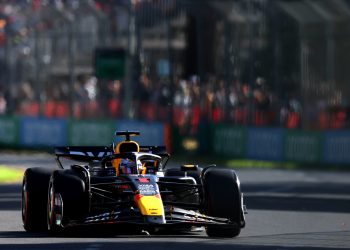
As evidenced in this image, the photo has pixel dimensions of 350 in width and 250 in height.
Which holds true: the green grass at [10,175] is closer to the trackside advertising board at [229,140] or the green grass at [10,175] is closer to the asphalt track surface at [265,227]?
the asphalt track surface at [265,227]

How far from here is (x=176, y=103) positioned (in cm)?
3662

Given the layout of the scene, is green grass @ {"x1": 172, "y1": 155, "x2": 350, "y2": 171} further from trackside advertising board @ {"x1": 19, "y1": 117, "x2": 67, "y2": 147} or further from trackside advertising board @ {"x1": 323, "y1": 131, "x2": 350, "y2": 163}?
trackside advertising board @ {"x1": 19, "y1": 117, "x2": 67, "y2": 147}

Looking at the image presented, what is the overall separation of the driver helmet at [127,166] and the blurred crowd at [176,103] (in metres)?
16.6

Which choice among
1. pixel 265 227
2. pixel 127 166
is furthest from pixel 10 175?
pixel 127 166

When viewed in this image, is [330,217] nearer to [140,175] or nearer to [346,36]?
[140,175]

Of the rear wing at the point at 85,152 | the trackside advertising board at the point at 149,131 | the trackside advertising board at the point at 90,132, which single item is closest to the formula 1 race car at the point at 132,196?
the rear wing at the point at 85,152

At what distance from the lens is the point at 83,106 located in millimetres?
39438

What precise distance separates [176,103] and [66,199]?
22.3 meters

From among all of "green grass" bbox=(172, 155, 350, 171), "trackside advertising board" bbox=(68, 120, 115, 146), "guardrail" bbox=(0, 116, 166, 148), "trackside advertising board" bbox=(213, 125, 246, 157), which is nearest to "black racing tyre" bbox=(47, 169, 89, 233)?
"green grass" bbox=(172, 155, 350, 171)

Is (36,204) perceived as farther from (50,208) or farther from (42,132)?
(42,132)

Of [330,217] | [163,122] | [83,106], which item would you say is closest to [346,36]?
[163,122]

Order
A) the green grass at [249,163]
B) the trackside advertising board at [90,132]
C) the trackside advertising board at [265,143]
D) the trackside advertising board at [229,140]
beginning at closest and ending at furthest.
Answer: the green grass at [249,163] < the trackside advertising board at [265,143] < the trackside advertising board at [229,140] < the trackside advertising board at [90,132]

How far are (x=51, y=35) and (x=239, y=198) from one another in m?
→ 25.5

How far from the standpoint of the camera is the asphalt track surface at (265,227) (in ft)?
45.3
